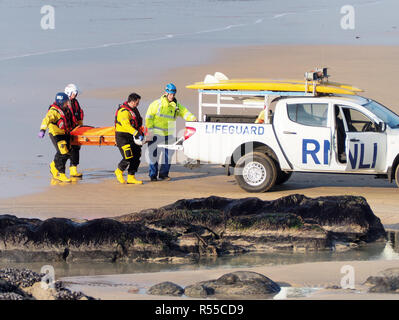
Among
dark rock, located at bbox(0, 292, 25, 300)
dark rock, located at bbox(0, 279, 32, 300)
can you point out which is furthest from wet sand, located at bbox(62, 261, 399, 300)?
dark rock, located at bbox(0, 292, 25, 300)

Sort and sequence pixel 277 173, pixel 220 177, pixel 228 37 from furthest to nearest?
pixel 228 37
pixel 220 177
pixel 277 173

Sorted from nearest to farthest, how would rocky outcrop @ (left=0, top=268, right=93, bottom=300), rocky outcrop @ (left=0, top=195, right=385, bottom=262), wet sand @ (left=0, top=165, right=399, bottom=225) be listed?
rocky outcrop @ (left=0, top=268, right=93, bottom=300) < rocky outcrop @ (left=0, top=195, right=385, bottom=262) < wet sand @ (left=0, top=165, right=399, bottom=225)

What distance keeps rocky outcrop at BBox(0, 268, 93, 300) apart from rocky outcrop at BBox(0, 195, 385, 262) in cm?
179

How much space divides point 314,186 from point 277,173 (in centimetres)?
114

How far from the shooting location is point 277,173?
16.9 m

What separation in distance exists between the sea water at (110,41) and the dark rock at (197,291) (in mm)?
7382

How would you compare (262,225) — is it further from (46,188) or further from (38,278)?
(46,188)

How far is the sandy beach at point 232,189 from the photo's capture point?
1068cm

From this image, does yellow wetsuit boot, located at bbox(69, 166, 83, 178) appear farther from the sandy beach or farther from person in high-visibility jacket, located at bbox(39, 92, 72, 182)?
the sandy beach

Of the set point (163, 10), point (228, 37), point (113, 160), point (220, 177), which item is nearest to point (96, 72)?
point (228, 37)

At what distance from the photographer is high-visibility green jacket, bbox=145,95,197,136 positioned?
59.2ft

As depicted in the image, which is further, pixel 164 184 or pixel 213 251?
pixel 164 184

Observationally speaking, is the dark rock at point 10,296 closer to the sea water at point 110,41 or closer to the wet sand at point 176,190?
the wet sand at point 176,190
